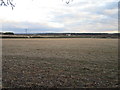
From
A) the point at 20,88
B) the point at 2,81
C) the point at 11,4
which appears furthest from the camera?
the point at 2,81

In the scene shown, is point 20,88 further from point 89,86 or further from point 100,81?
point 100,81

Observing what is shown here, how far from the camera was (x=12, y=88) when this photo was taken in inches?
322

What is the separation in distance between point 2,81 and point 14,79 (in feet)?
2.30

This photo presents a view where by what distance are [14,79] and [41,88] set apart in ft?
7.92

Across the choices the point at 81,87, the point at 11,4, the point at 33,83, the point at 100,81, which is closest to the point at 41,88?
the point at 33,83

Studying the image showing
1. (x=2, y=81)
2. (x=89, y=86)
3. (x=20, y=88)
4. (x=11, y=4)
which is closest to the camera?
(x=11, y=4)

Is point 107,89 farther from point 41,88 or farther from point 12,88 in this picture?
point 12,88

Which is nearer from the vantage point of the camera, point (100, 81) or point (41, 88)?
point (41, 88)

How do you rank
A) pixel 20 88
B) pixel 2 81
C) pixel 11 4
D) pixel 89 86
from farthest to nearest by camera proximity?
pixel 2 81, pixel 89 86, pixel 20 88, pixel 11 4

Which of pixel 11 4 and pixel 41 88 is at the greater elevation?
pixel 11 4

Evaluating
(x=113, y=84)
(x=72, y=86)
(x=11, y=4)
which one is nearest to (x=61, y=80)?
(x=72, y=86)

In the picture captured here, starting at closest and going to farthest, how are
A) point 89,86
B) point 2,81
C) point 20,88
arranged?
point 20,88
point 89,86
point 2,81

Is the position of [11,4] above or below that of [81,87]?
above

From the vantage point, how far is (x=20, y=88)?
8172 mm
